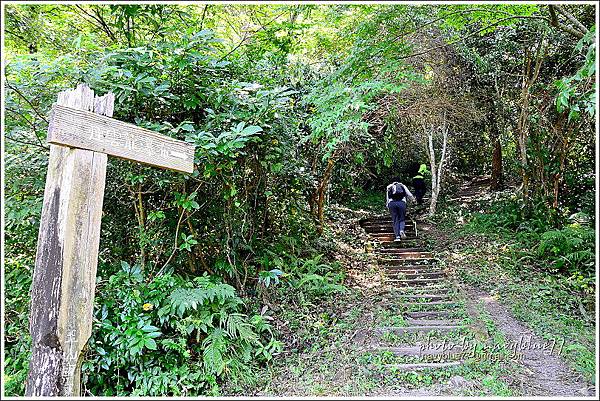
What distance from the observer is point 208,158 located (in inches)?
155

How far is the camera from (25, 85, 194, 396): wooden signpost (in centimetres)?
232

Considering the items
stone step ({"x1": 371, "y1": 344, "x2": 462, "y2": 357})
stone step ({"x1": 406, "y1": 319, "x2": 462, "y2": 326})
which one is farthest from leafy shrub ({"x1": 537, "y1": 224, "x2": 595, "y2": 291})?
stone step ({"x1": 371, "y1": 344, "x2": 462, "y2": 357})

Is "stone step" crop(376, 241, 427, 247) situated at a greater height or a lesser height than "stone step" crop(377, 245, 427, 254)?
greater

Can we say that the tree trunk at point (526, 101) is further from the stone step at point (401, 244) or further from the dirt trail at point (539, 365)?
the dirt trail at point (539, 365)

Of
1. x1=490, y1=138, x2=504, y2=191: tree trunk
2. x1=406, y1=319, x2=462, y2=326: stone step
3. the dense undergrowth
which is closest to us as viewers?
the dense undergrowth

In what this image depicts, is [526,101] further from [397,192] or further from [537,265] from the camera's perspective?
[537,265]

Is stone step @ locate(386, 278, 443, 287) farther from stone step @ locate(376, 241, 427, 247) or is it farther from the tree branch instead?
the tree branch

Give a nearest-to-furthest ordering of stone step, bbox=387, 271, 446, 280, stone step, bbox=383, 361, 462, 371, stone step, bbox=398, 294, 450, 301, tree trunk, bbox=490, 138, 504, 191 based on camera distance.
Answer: stone step, bbox=383, 361, 462, 371 → stone step, bbox=398, 294, 450, 301 → stone step, bbox=387, 271, 446, 280 → tree trunk, bbox=490, 138, 504, 191

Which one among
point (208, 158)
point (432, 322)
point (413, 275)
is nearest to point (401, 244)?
point (413, 275)

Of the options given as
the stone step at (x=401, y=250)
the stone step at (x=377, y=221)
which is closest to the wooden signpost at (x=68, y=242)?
the stone step at (x=401, y=250)

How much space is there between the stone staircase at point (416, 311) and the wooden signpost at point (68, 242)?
126 inches

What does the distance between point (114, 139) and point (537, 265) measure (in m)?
7.23

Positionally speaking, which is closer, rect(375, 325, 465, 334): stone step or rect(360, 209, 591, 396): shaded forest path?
rect(360, 209, 591, 396): shaded forest path

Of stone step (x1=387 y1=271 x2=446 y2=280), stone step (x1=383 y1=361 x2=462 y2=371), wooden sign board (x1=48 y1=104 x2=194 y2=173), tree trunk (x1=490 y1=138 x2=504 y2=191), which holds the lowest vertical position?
stone step (x1=383 y1=361 x2=462 y2=371)
